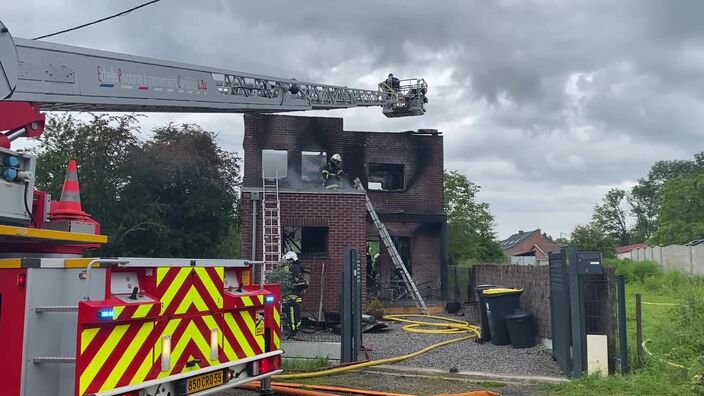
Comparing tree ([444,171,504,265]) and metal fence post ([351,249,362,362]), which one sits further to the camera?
tree ([444,171,504,265])

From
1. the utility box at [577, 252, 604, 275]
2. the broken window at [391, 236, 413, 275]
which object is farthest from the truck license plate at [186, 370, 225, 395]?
the broken window at [391, 236, 413, 275]

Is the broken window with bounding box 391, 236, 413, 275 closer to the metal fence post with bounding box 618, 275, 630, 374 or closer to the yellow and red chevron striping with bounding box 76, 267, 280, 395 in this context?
the metal fence post with bounding box 618, 275, 630, 374

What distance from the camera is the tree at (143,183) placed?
793 inches

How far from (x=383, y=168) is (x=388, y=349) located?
11.5 meters

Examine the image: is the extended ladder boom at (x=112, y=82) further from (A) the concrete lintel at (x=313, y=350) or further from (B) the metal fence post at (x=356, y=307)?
(A) the concrete lintel at (x=313, y=350)

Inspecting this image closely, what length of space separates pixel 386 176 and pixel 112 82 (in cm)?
1541

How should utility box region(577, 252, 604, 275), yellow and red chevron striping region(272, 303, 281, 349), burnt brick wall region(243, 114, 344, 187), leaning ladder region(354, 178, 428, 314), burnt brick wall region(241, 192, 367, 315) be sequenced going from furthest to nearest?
burnt brick wall region(243, 114, 344, 187) → leaning ladder region(354, 178, 428, 314) → burnt brick wall region(241, 192, 367, 315) → utility box region(577, 252, 604, 275) → yellow and red chevron striping region(272, 303, 281, 349)

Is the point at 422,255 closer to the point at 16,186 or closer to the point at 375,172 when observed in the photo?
the point at 375,172

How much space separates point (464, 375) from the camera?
888cm

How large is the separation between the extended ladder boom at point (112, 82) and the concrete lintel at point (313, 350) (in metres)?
3.70

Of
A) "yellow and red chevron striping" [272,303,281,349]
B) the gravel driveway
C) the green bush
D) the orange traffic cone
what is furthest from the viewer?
the green bush

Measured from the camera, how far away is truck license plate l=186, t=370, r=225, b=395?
201 inches

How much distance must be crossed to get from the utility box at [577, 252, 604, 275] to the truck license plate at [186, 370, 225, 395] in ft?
16.4

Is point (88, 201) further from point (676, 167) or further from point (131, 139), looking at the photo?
point (676, 167)
